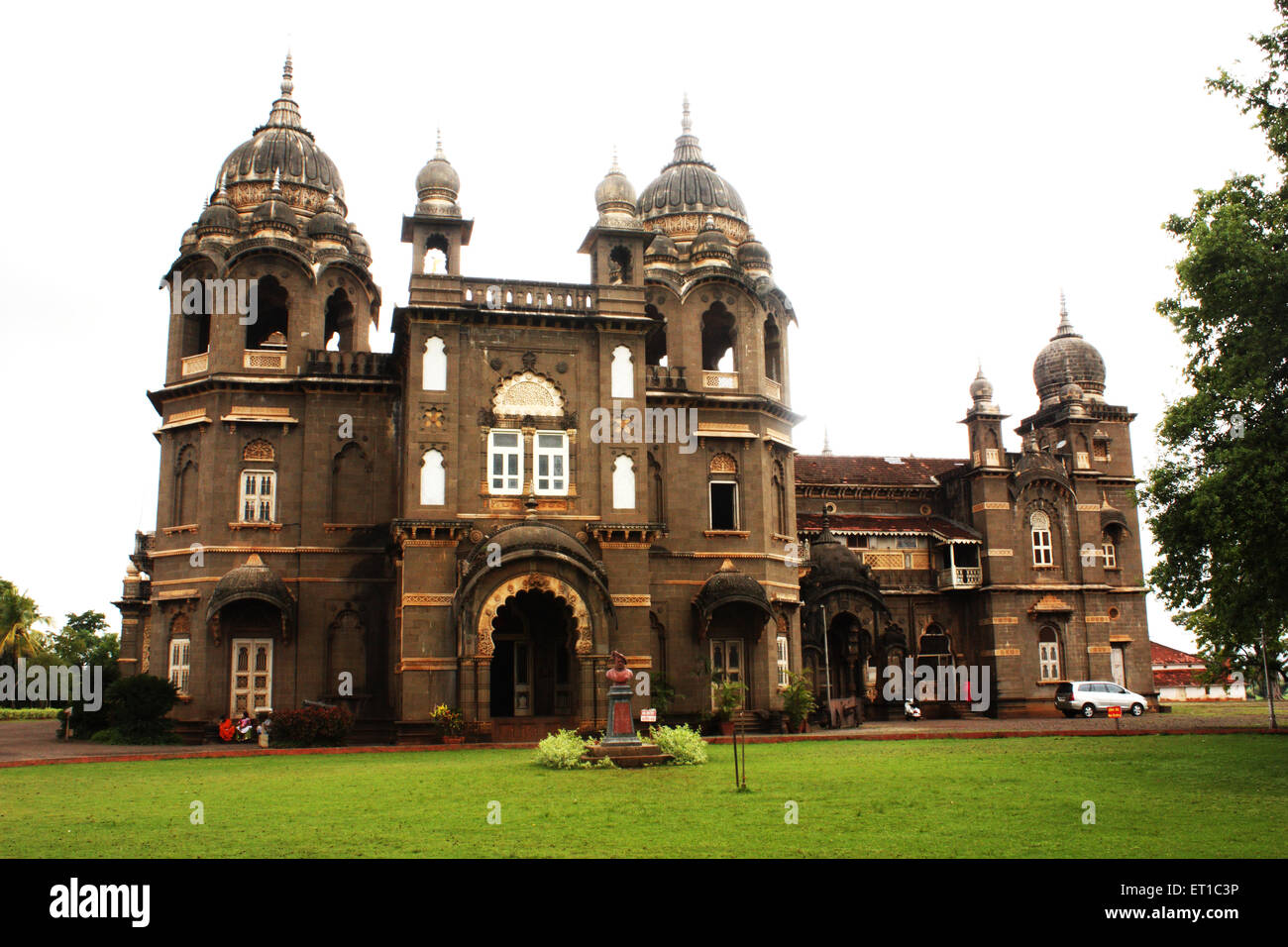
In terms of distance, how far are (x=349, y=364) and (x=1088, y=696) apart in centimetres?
2637

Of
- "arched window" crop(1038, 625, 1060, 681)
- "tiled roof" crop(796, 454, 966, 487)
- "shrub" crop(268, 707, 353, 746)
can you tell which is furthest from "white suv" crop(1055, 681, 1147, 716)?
"shrub" crop(268, 707, 353, 746)

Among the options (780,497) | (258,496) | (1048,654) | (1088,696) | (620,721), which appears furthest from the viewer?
(1048,654)

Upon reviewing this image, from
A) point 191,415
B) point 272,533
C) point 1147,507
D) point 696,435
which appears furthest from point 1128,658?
point 191,415

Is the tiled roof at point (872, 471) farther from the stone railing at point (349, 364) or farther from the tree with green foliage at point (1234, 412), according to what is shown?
the tree with green foliage at point (1234, 412)

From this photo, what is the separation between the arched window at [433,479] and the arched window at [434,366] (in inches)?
70.2

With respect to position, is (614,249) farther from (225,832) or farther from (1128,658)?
(1128,658)

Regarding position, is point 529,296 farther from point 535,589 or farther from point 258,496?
point 258,496

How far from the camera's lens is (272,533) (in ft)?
104

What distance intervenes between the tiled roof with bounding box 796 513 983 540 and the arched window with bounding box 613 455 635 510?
12579mm

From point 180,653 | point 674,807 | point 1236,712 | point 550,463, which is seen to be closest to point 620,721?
point 674,807

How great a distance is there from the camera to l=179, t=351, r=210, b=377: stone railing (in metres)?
32.8

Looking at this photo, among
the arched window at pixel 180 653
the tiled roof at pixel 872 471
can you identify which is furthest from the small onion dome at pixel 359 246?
the tiled roof at pixel 872 471

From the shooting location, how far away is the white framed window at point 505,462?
2992 cm

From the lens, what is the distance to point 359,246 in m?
38.6
